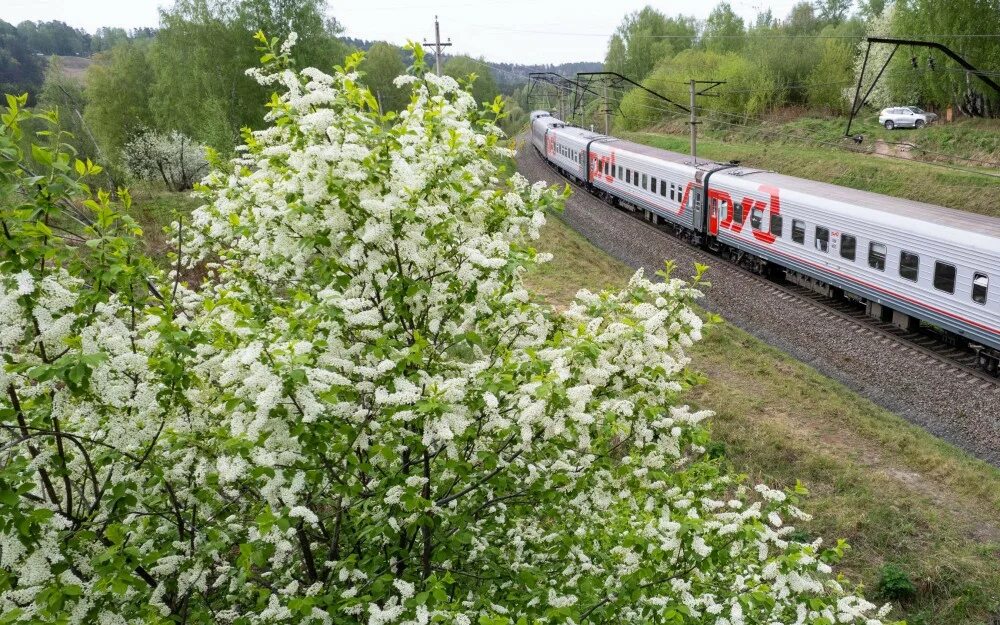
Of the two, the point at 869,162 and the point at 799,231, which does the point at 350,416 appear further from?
the point at 869,162

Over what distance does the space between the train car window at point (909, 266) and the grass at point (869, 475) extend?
3093 mm

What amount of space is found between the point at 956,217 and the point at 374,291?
580 inches

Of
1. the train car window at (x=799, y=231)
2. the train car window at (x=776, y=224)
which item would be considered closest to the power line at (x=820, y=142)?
the train car window at (x=776, y=224)

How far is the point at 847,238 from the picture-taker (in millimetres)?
16938

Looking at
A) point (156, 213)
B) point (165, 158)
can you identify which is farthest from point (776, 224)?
point (165, 158)

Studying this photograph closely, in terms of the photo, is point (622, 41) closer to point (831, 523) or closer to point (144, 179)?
point (144, 179)

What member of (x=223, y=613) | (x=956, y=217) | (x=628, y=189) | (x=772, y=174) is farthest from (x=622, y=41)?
Result: (x=223, y=613)

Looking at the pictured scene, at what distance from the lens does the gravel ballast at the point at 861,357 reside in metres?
12.4

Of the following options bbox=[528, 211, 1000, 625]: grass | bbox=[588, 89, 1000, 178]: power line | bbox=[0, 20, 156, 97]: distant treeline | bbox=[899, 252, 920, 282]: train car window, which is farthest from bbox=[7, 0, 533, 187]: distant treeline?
bbox=[0, 20, 156, 97]: distant treeline

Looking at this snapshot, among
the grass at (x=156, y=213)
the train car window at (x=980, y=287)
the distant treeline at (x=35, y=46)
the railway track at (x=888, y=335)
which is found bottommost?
the railway track at (x=888, y=335)

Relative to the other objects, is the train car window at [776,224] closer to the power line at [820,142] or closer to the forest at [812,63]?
the forest at [812,63]

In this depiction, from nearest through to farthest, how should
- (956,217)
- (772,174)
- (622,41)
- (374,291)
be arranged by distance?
(374,291) < (956,217) < (772,174) < (622,41)

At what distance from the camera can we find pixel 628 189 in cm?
2950

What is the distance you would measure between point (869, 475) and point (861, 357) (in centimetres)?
520
